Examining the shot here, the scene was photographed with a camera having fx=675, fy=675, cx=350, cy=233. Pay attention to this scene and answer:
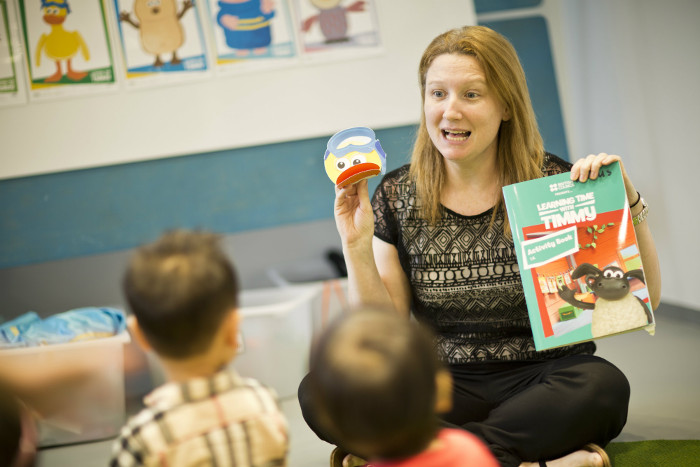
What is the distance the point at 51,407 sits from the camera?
1.15 meters

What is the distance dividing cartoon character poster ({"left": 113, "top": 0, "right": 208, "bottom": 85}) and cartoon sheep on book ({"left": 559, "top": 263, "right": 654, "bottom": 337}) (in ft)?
5.94

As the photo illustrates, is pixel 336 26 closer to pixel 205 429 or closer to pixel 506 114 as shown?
pixel 506 114

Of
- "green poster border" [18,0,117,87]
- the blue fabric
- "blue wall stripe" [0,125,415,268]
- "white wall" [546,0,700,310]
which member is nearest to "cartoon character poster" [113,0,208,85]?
"green poster border" [18,0,117,87]

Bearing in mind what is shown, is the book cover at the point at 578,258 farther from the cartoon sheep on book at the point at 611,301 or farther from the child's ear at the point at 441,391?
the child's ear at the point at 441,391

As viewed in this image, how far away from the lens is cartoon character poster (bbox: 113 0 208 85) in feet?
8.55

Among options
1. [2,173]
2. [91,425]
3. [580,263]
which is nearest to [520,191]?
[580,263]

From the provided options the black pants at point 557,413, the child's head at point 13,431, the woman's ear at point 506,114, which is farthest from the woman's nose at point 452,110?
the child's head at point 13,431

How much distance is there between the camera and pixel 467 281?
1548 mm

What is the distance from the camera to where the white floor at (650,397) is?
1.77 metres

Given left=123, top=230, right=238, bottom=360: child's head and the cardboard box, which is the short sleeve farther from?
the cardboard box

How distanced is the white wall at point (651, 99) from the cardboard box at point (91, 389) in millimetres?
2110

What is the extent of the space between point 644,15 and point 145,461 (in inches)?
97.7

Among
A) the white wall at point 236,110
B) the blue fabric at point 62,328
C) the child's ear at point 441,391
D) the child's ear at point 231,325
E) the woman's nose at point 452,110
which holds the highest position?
the white wall at point 236,110

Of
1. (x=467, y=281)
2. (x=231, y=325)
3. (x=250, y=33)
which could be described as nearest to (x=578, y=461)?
(x=467, y=281)
